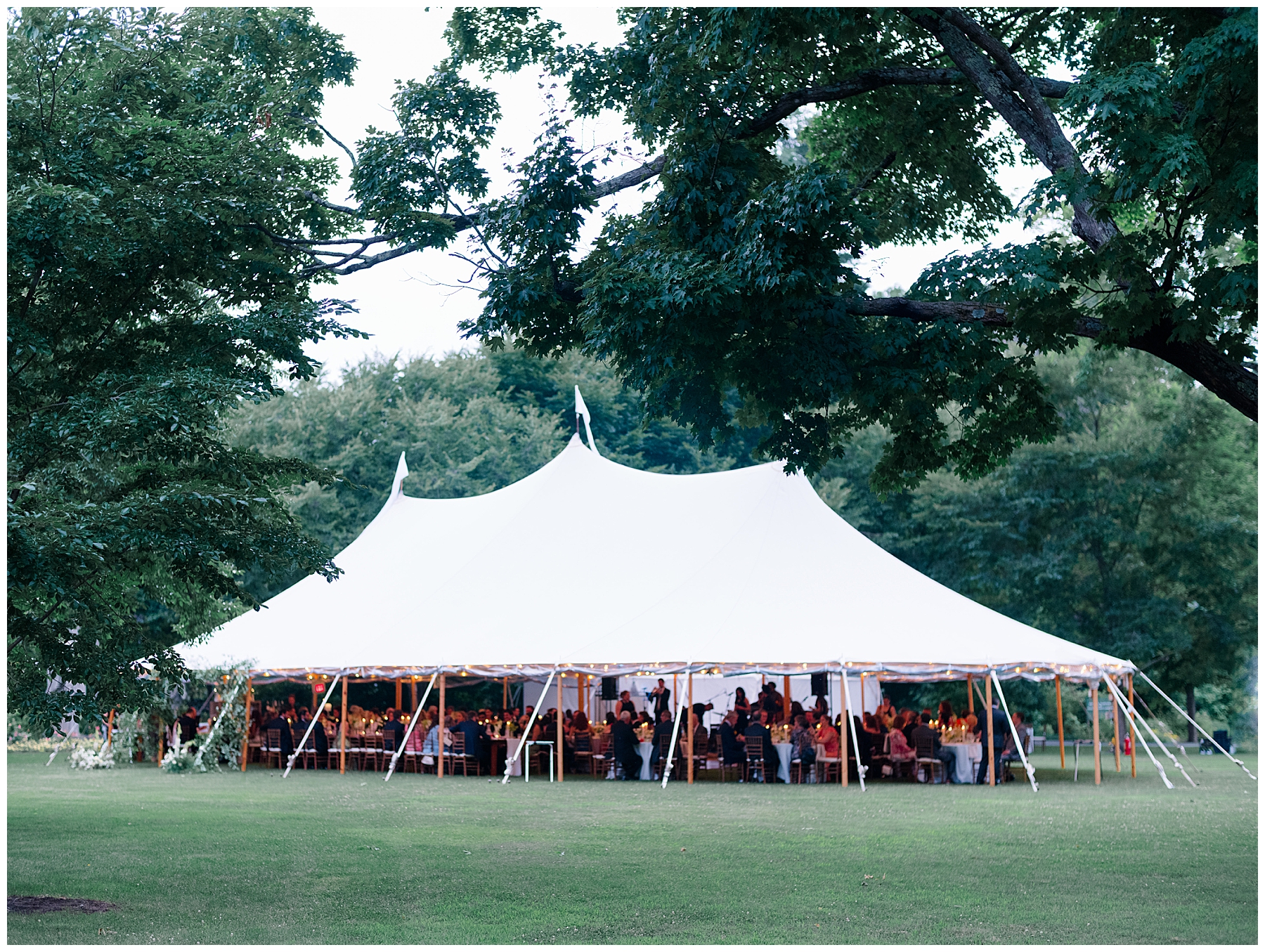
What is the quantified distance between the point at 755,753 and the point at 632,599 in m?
2.74

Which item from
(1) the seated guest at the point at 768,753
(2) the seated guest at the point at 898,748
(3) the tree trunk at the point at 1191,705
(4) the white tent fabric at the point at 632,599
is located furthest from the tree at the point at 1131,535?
(1) the seated guest at the point at 768,753

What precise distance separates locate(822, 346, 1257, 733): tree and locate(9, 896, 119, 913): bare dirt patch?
25.3m

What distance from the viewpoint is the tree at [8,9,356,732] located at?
28.2 feet

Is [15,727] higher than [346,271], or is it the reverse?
[346,271]

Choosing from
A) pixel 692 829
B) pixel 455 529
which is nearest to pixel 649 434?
pixel 455 529

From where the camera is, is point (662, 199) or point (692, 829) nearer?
point (662, 199)

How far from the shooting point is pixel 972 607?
19.1 meters

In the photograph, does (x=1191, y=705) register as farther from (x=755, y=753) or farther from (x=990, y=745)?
(x=755, y=753)

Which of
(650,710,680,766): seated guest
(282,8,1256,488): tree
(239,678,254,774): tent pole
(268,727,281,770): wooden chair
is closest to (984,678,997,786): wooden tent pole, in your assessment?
(650,710,680,766): seated guest

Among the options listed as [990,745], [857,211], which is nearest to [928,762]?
[990,745]

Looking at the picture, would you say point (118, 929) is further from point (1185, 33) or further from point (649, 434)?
point (649, 434)

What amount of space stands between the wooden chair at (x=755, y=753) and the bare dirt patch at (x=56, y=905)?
11.0 meters

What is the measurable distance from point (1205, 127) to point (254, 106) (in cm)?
767

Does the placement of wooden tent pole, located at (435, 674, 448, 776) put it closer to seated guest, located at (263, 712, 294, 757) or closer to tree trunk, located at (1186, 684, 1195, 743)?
seated guest, located at (263, 712, 294, 757)
